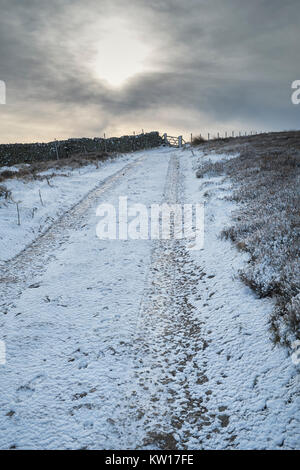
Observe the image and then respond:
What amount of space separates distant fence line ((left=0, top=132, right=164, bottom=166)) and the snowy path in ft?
145

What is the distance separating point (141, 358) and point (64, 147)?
50.1 meters

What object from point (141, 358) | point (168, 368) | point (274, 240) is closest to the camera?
point (168, 368)

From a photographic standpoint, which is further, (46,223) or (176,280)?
(46,223)

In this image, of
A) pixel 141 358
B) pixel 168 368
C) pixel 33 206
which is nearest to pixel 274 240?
pixel 168 368

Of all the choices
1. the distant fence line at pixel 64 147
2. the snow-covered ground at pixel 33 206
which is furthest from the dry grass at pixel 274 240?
the distant fence line at pixel 64 147

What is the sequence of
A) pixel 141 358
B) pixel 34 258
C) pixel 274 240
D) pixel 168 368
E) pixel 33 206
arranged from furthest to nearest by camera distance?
pixel 33 206 → pixel 34 258 → pixel 274 240 → pixel 141 358 → pixel 168 368

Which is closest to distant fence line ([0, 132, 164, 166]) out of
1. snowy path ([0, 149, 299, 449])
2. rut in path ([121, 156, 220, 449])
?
snowy path ([0, 149, 299, 449])

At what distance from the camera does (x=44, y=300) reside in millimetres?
5375

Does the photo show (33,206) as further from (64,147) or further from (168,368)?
(64,147)

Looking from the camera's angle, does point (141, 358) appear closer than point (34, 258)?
Yes

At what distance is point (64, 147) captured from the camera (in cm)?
4834
